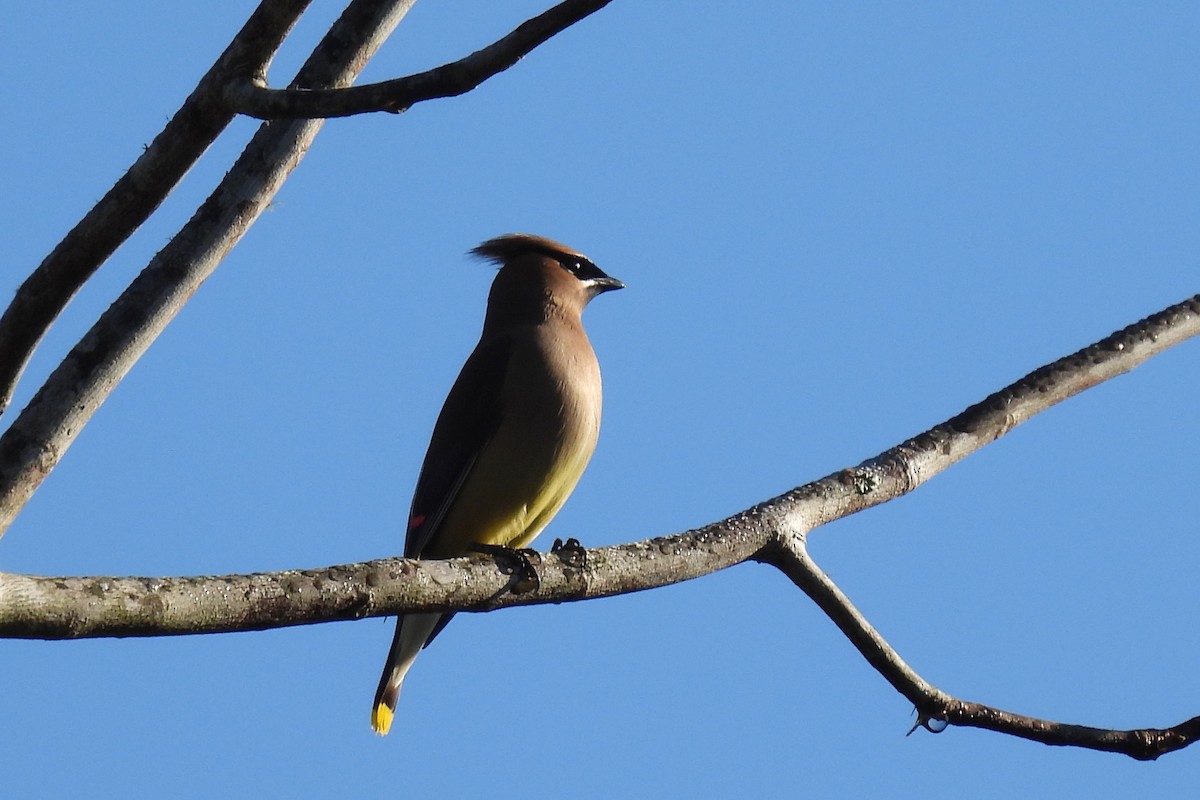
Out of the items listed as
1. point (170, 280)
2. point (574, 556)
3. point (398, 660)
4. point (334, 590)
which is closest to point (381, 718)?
point (398, 660)

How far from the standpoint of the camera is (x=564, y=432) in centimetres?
477

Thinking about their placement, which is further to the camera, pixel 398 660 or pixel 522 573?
pixel 398 660

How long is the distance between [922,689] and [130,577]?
5.85 feet

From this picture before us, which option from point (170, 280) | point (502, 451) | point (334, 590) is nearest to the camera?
point (334, 590)

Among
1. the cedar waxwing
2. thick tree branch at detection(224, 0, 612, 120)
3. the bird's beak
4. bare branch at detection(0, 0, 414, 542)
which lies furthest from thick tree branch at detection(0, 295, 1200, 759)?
the bird's beak

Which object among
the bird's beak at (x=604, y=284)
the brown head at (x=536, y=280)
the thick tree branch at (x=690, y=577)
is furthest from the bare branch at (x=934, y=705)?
the bird's beak at (x=604, y=284)

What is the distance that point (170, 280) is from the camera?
3.12 metres

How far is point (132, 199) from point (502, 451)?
2.06 m

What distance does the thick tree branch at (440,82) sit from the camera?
259 centimetres

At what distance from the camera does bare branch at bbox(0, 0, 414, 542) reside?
116 inches

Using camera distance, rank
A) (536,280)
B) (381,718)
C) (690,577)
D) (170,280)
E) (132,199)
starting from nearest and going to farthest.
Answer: (132,199) < (170,280) < (690,577) < (381,718) < (536,280)

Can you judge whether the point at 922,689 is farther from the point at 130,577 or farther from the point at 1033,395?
the point at 130,577

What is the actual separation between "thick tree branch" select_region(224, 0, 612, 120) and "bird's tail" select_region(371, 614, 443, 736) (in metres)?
2.55

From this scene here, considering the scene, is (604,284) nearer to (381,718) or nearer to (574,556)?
(381,718)
